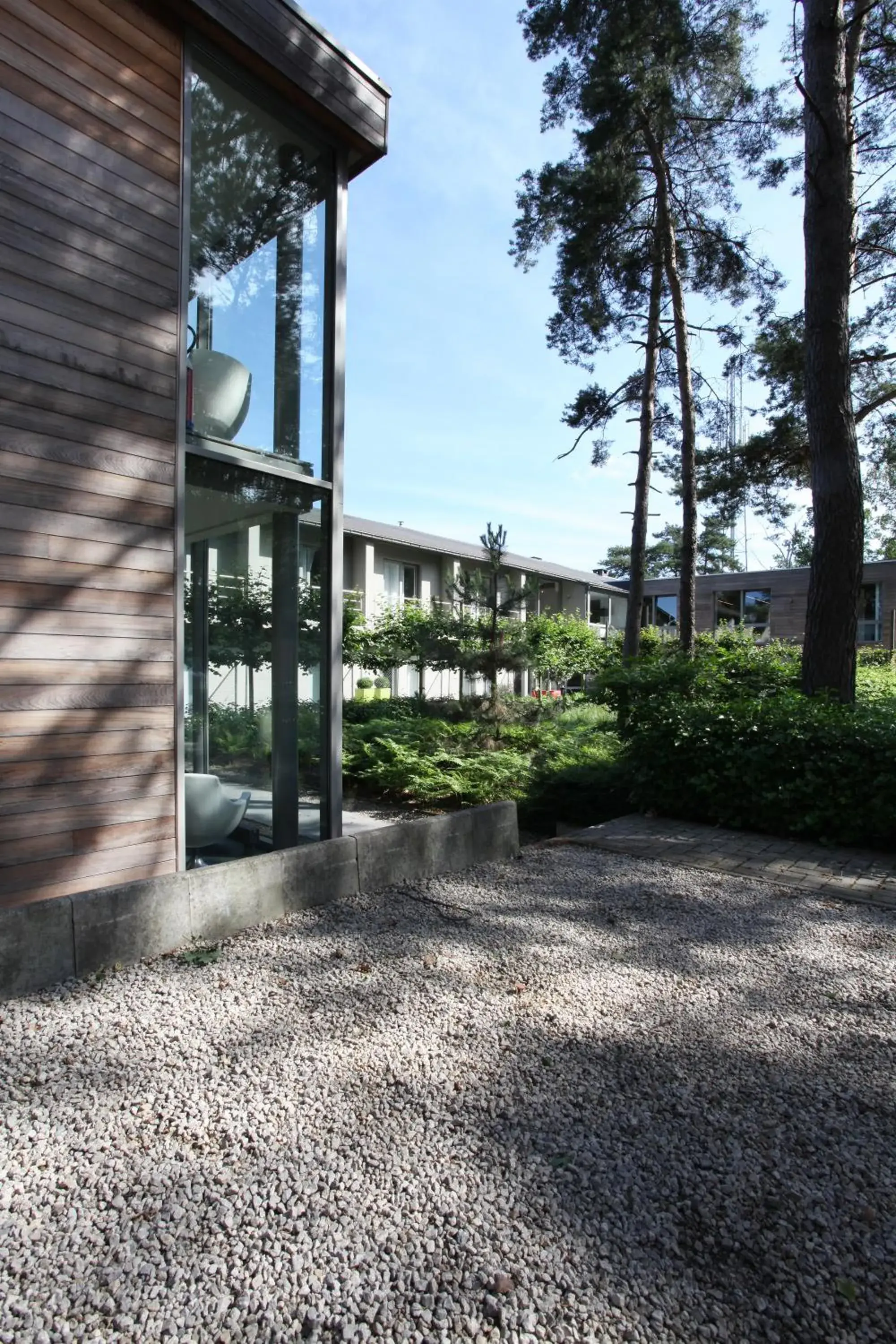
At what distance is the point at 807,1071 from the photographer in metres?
2.35

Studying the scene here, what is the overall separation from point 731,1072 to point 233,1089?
1.51 meters

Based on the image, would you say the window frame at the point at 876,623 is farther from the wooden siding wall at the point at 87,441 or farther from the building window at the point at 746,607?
the wooden siding wall at the point at 87,441

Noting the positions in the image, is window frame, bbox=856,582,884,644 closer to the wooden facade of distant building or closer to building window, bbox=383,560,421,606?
the wooden facade of distant building

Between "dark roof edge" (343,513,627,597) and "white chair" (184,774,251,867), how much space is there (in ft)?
32.8

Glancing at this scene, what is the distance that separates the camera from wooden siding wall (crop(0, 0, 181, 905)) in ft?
10.2

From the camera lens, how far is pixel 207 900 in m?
3.21

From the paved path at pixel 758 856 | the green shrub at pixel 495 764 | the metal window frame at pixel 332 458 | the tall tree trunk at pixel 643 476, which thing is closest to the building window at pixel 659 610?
the tall tree trunk at pixel 643 476

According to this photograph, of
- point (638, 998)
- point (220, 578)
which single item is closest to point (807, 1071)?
point (638, 998)

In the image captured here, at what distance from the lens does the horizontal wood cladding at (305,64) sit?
12.0 ft

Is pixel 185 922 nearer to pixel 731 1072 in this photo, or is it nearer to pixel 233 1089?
pixel 233 1089

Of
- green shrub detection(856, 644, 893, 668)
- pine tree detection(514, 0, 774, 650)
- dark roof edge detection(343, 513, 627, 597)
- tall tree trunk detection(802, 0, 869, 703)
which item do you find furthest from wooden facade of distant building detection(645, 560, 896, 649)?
tall tree trunk detection(802, 0, 869, 703)

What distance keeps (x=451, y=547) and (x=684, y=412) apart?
38.0 feet

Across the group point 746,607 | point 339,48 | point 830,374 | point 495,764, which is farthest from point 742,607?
point 339,48

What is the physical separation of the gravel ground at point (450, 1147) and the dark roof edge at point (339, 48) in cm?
465
